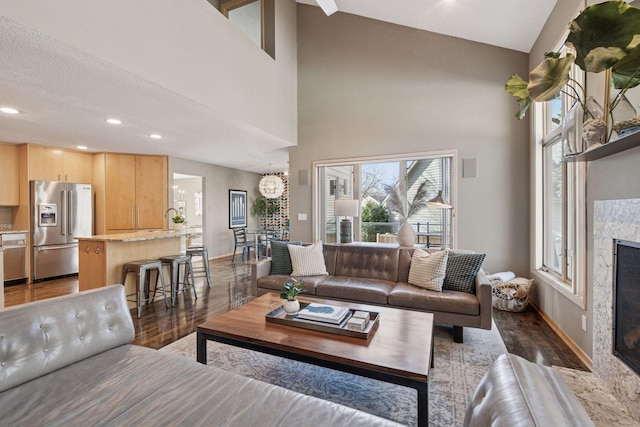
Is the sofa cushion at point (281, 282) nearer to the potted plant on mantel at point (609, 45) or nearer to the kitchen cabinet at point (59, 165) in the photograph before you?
the potted plant on mantel at point (609, 45)

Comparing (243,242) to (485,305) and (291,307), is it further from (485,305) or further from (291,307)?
(485,305)

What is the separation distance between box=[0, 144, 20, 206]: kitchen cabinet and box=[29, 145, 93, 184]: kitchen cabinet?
0.88ft

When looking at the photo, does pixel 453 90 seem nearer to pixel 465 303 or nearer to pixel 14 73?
pixel 465 303

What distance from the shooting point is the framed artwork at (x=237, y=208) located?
7.98 meters

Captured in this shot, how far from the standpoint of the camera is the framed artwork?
7.98 metres

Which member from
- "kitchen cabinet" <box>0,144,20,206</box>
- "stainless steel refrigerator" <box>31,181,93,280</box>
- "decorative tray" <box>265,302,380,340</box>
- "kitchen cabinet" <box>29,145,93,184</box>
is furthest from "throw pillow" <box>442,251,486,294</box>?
"kitchen cabinet" <box>0,144,20,206</box>

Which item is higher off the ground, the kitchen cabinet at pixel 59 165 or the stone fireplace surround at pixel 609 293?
the kitchen cabinet at pixel 59 165

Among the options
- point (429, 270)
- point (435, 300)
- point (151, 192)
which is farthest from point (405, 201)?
point (151, 192)

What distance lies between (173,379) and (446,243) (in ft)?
12.8

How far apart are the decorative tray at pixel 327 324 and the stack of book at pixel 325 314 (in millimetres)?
24

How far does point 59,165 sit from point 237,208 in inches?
153

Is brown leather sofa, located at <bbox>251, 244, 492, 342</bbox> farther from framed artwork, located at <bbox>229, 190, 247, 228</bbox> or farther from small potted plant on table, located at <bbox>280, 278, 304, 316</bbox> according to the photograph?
framed artwork, located at <bbox>229, 190, 247, 228</bbox>

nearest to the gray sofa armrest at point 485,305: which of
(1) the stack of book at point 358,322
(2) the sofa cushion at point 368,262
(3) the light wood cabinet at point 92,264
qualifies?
(2) the sofa cushion at point 368,262

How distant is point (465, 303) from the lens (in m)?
2.68
